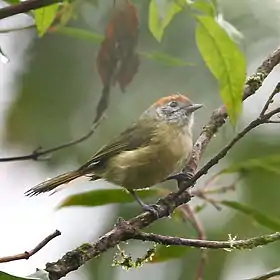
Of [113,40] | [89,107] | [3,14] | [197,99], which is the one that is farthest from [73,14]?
[89,107]

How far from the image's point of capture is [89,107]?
11.4ft

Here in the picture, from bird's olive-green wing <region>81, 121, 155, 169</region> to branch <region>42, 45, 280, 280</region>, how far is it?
0.42 m

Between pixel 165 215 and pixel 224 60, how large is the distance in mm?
377

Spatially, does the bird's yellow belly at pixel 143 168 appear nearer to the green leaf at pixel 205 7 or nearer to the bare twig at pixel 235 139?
the bare twig at pixel 235 139

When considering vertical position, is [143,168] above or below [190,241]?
below

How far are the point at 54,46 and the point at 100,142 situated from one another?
0.65 meters

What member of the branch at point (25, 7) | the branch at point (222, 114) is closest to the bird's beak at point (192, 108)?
the branch at point (222, 114)

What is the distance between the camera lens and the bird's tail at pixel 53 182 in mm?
1707

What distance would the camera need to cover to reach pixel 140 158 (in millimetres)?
1964

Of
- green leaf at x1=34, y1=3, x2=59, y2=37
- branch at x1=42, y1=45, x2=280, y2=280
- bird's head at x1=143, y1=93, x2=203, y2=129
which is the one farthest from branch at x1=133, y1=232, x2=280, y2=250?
bird's head at x1=143, y1=93, x2=203, y2=129

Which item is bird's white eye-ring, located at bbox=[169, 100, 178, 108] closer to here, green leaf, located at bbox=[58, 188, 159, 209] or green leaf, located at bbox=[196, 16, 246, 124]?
green leaf, located at bbox=[58, 188, 159, 209]

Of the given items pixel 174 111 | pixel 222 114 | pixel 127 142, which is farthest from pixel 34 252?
pixel 174 111

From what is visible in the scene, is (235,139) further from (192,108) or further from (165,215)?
(192,108)

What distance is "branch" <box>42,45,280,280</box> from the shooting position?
3.47 feet
